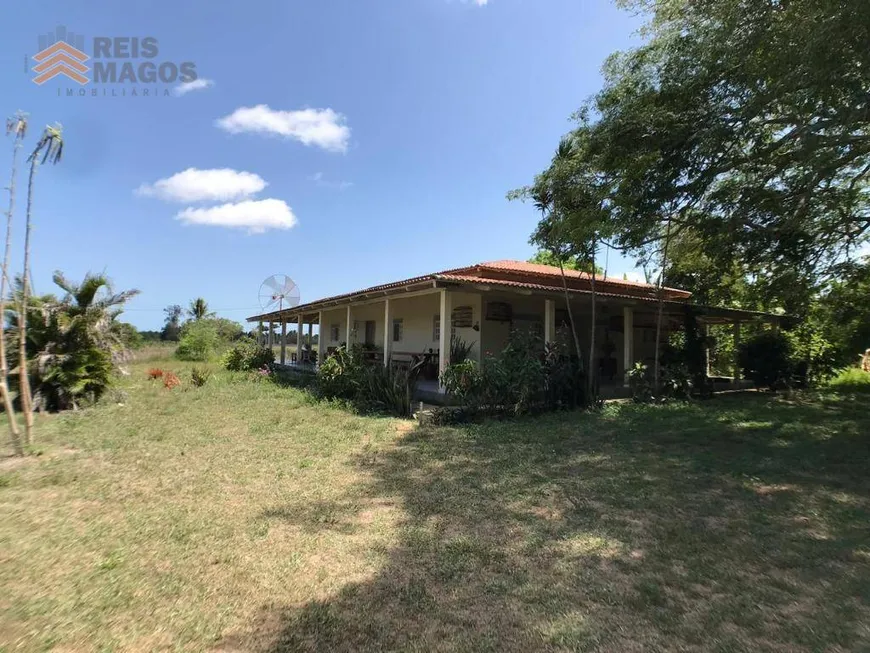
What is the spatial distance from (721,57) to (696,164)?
5.31ft

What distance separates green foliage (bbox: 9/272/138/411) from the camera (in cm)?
975

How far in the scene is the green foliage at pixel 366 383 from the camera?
→ 373 inches

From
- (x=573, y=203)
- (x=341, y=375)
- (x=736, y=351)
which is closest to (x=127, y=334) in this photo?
(x=341, y=375)

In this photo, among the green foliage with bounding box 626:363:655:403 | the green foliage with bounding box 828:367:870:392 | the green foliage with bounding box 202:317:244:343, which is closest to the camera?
the green foliage with bounding box 626:363:655:403

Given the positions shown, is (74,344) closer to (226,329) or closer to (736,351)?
(736,351)

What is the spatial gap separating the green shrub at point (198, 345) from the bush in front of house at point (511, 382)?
2391 centimetres

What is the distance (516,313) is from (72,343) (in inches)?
410

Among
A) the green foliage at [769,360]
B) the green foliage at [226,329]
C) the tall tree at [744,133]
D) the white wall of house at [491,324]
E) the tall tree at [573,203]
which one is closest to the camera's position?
the tall tree at [744,133]

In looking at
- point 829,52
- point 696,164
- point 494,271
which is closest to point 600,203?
point 696,164

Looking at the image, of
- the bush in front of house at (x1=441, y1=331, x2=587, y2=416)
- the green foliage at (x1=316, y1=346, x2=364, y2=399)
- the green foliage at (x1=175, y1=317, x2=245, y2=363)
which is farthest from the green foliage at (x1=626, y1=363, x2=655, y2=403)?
the green foliage at (x1=175, y1=317, x2=245, y2=363)

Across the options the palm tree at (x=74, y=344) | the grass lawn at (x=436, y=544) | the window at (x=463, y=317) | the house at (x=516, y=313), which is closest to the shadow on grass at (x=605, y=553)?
the grass lawn at (x=436, y=544)

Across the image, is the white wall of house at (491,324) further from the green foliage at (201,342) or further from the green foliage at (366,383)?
the green foliage at (201,342)

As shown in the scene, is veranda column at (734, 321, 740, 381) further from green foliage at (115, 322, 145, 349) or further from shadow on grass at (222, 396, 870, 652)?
green foliage at (115, 322, 145, 349)

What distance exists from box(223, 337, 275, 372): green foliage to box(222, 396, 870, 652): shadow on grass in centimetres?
1419
